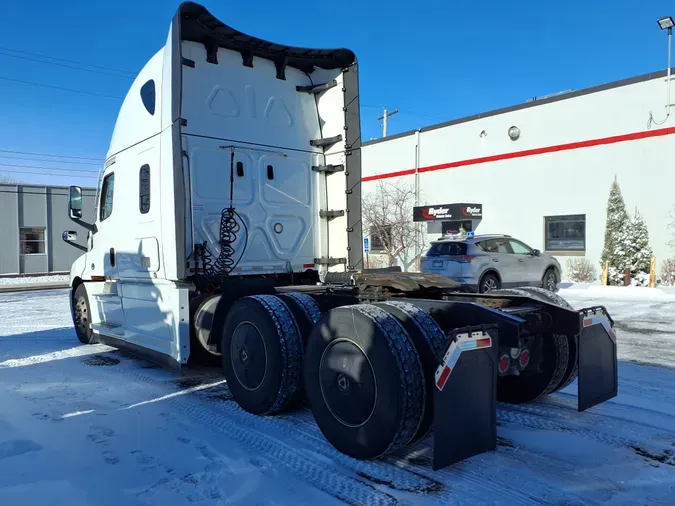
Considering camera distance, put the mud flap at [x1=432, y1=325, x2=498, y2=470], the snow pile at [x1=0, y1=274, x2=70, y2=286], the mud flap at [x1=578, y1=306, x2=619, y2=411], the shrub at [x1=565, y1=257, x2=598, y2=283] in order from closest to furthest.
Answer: the mud flap at [x1=432, y1=325, x2=498, y2=470]
the mud flap at [x1=578, y1=306, x2=619, y2=411]
the shrub at [x1=565, y1=257, x2=598, y2=283]
the snow pile at [x1=0, y1=274, x2=70, y2=286]

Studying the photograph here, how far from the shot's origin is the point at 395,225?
25.1 meters

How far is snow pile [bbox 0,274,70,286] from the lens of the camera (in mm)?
24131

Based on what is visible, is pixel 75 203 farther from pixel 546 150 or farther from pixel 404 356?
pixel 546 150

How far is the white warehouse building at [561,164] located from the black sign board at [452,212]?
85cm

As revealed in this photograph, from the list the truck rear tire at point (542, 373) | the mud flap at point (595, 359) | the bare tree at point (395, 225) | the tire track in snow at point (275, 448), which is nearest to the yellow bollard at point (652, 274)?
the bare tree at point (395, 225)

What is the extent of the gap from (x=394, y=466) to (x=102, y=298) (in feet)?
17.3

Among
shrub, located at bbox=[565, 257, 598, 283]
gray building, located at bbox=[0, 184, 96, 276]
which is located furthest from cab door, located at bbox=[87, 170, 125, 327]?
gray building, located at bbox=[0, 184, 96, 276]

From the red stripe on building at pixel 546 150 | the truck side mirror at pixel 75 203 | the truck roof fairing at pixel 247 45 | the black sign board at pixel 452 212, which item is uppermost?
the red stripe on building at pixel 546 150

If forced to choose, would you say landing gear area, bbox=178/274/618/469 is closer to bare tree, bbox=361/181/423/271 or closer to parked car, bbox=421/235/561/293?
parked car, bbox=421/235/561/293

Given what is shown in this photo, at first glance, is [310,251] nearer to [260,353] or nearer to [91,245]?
[260,353]

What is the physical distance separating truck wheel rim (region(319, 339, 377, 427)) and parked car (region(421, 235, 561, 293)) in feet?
31.1

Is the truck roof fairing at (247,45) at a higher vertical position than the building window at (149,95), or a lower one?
higher

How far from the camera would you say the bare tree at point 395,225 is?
25.2 meters

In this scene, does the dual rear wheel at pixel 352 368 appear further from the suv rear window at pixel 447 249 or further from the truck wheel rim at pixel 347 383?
the suv rear window at pixel 447 249
